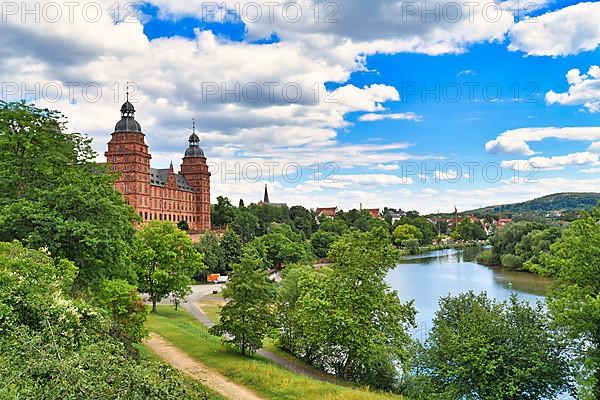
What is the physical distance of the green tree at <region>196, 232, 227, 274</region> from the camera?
57.8 meters

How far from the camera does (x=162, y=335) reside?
24.2m

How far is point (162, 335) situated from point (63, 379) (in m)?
18.3

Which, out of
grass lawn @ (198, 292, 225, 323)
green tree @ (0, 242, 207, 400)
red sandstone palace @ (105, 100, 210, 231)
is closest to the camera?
green tree @ (0, 242, 207, 400)

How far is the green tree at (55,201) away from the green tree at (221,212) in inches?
2812

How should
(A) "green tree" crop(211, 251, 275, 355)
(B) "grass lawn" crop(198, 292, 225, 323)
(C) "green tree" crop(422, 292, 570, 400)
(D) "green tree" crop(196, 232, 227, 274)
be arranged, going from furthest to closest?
1. (D) "green tree" crop(196, 232, 227, 274)
2. (B) "grass lawn" crop(198, 292, 225, 323)
3. (A) "green tree" crop(211, 251, 275, 355)
4. (C) "green tree" crop(422, 292, 570, 400)

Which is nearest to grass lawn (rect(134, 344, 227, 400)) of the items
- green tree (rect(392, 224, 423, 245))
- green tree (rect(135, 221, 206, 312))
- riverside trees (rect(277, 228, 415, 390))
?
riverside trees (rect(277, 228, 415, 390))

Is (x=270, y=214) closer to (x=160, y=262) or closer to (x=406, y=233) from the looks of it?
(x=406, y=233)

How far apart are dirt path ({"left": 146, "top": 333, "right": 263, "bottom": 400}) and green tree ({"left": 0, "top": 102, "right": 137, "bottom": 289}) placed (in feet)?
11.7

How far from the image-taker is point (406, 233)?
370 ft

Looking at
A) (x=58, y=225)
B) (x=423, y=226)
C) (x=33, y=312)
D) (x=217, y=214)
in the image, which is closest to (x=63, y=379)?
(x=33, y=312)

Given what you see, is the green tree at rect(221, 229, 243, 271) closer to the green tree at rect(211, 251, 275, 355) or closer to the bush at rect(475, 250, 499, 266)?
the bush at rect(475, 250, 499, 266)

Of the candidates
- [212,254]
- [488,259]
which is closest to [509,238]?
[488,259]

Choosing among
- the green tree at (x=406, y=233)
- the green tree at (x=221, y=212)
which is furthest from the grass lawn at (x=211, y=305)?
the green tree at (x=406, y=233)

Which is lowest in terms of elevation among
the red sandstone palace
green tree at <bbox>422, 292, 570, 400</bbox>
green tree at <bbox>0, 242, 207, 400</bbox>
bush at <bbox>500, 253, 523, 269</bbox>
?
bush at <bbox>500, 253, 523, 269</bbox>
